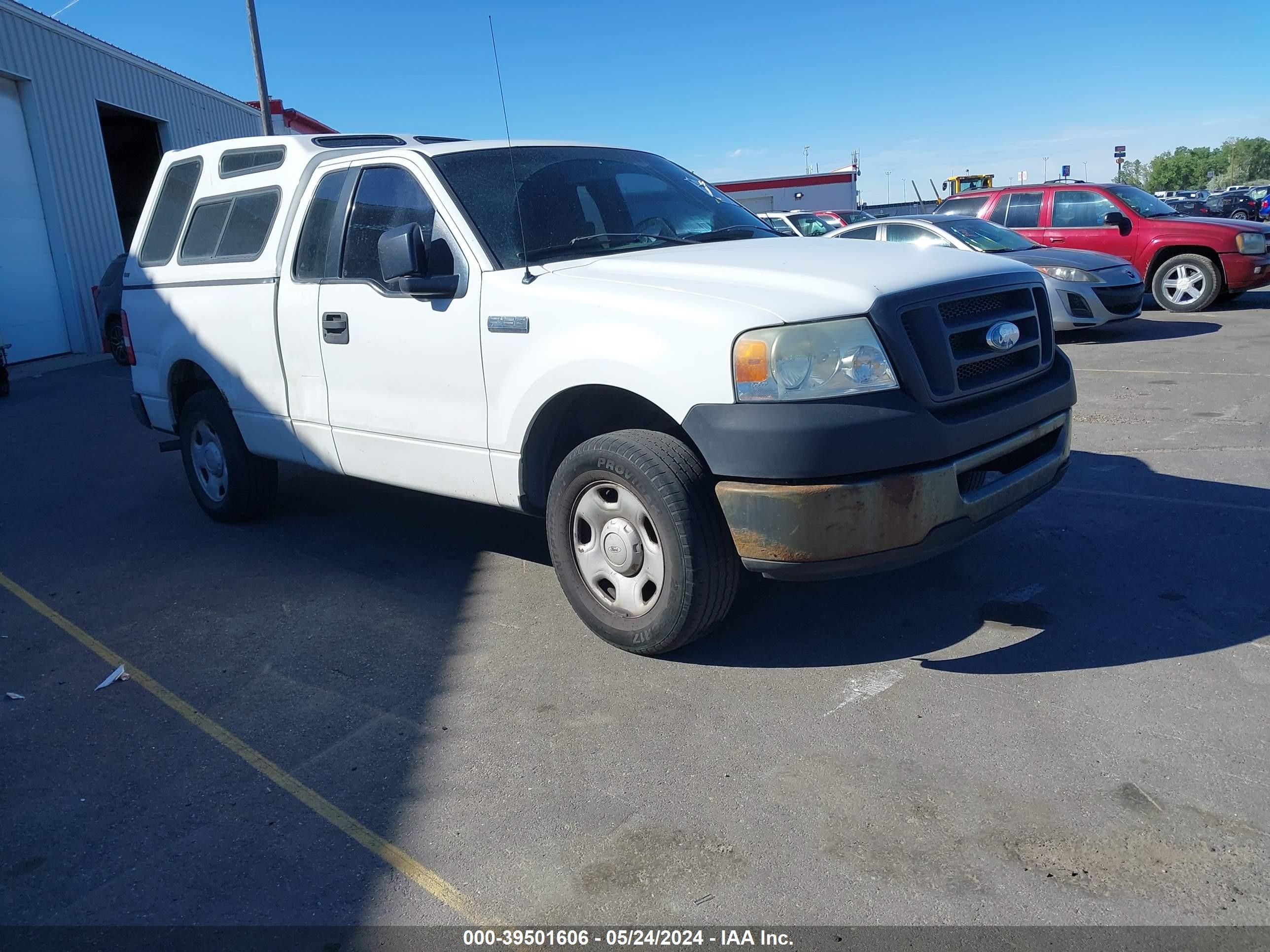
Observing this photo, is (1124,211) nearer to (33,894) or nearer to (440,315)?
(440,315)

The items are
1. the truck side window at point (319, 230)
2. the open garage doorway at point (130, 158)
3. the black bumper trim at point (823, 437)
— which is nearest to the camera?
the black bumper trim at point (823, 437)

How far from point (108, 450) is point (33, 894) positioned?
718 centimetres

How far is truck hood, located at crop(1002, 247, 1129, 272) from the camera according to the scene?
458 inches

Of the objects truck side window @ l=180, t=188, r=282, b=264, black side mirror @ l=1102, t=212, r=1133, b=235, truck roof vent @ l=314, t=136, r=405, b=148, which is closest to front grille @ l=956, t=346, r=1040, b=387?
truck roof vent @ l=314, t=136, r=405, b=148

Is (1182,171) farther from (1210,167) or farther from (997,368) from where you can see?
(997,368)

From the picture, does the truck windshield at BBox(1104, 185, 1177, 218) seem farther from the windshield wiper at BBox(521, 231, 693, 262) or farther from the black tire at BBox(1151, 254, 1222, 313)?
the windshield wiper at BBox(521, 231, 693, 262)

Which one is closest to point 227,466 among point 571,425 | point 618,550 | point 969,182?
point 571,425

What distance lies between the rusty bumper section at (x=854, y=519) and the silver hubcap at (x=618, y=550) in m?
0.40

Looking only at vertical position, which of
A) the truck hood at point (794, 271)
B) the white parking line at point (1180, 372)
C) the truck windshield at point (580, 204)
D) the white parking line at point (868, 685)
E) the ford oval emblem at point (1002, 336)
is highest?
the truck windshield at point (580, 204)

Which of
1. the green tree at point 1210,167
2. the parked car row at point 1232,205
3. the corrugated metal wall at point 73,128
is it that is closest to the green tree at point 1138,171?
the green tree at point 1210,167

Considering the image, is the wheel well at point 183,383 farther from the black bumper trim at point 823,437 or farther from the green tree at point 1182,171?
the green tree at point 1182,171

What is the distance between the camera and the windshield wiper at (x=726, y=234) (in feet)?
15.6

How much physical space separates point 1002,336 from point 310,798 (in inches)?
115

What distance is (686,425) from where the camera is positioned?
355 cm
